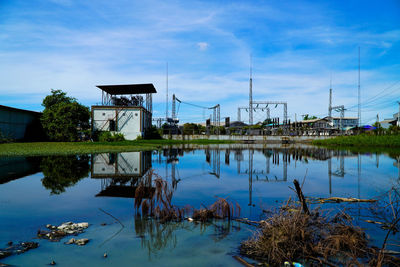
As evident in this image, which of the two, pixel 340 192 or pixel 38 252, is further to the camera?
pixel 340 192

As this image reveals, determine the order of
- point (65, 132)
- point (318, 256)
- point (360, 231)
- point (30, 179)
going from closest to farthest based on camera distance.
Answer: point (318, 256), point (360, 231), point (30, 179), point (65, 132)

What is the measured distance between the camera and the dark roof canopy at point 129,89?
98.6ft

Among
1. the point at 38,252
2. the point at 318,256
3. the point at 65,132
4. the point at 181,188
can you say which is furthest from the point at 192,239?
the point at 65,132

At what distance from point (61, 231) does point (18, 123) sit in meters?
32.2

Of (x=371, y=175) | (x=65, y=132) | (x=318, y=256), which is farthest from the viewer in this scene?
(x=65, y=132)

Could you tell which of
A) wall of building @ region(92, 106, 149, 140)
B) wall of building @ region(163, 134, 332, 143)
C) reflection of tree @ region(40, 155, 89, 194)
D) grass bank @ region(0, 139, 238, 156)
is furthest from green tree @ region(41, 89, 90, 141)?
reflection of tree @ region(40, 155, 89, 194)

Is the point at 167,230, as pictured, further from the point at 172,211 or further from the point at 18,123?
the point at 18,123

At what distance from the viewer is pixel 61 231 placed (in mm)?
4145

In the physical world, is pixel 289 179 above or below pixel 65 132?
below

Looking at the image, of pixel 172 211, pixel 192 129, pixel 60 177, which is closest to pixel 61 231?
pixel 172 211

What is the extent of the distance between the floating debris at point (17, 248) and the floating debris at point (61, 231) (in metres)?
0.28

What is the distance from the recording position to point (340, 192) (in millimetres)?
7320

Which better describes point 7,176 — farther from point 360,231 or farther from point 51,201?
point 360,231

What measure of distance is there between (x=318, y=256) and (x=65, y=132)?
111 ft
